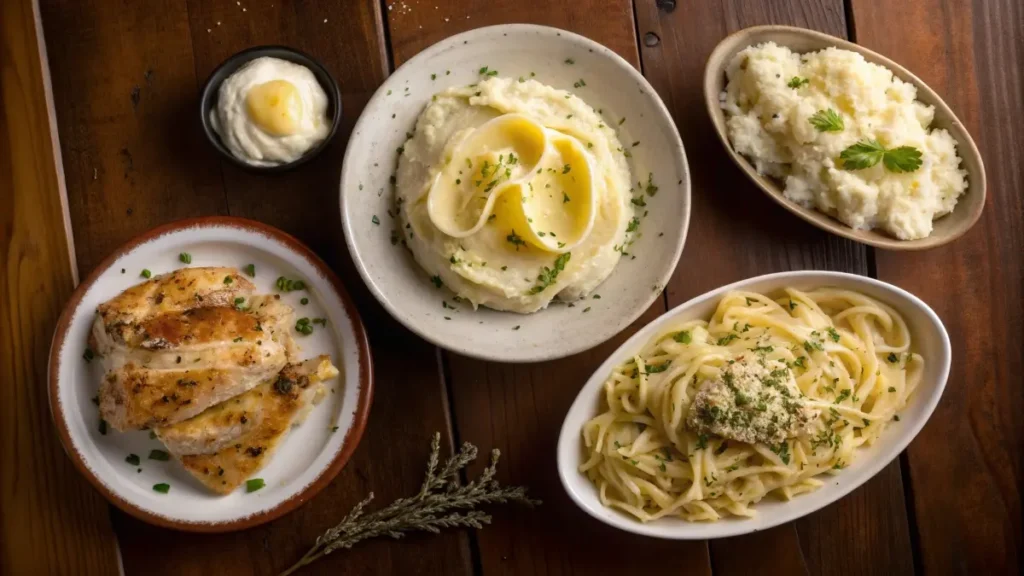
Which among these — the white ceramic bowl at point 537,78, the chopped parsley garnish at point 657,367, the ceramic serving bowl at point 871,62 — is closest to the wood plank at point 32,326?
the white ceramic bowl at point 537,78

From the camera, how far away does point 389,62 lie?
366 centimetres

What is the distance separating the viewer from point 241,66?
3434 millimetres

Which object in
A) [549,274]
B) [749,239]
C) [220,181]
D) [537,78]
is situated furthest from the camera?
[749,239]

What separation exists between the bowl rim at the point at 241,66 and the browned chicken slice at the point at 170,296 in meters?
0.48

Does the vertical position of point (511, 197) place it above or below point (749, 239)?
above

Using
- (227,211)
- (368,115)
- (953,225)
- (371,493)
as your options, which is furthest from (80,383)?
(953,225)

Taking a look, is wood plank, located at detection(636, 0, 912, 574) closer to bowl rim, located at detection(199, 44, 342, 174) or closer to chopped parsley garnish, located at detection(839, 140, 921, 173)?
chopped parsley garnish, located at detection(839, 140, 921, 173)

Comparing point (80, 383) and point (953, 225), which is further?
point (953, 225)

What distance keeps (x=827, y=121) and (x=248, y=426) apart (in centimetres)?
276

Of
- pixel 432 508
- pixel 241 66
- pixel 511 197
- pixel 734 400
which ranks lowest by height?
pixel 432 508

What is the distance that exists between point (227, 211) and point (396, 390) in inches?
44.1

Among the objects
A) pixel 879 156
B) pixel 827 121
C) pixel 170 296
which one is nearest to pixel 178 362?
pixel 170 296

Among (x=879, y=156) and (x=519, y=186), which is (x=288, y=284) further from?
(x=879, y=156)

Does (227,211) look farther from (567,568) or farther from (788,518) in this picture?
(788,518)
